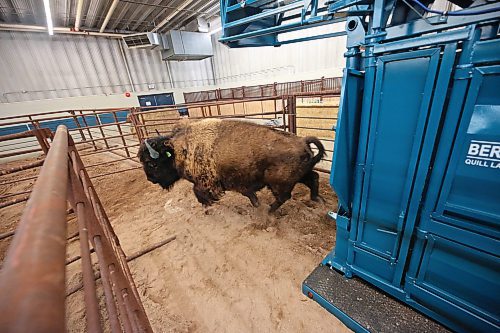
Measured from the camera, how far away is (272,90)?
16406 millimetres

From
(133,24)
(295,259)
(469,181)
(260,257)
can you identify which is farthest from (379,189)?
(133,24)

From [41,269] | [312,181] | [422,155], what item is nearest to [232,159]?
[312,181]

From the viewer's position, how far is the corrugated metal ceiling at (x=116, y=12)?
33.7ft

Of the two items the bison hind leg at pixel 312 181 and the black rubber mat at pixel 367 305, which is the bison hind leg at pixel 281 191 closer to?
the bison hind leg at pixel 312 181

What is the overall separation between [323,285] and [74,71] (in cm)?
1767

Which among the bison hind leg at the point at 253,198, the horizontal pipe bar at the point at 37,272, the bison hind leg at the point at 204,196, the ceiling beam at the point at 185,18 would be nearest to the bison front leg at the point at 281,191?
the bison hind leg at the point at 253,198

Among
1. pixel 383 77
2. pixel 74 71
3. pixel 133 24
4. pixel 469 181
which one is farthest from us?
pixel 133 24

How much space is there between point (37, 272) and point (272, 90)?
1725cm

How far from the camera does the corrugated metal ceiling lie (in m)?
10.3

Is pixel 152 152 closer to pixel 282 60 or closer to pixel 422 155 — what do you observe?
pixel 422 155

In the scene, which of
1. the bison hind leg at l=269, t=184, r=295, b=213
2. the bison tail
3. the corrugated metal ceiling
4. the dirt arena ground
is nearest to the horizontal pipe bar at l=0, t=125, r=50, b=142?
the dirt arena ground

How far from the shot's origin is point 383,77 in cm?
160

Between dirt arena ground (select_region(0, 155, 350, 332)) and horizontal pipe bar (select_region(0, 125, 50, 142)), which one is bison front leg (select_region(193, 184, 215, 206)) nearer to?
dirt arena ground (select_region(0, 155, 350, 332))

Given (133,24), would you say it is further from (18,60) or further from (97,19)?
(18,60)
